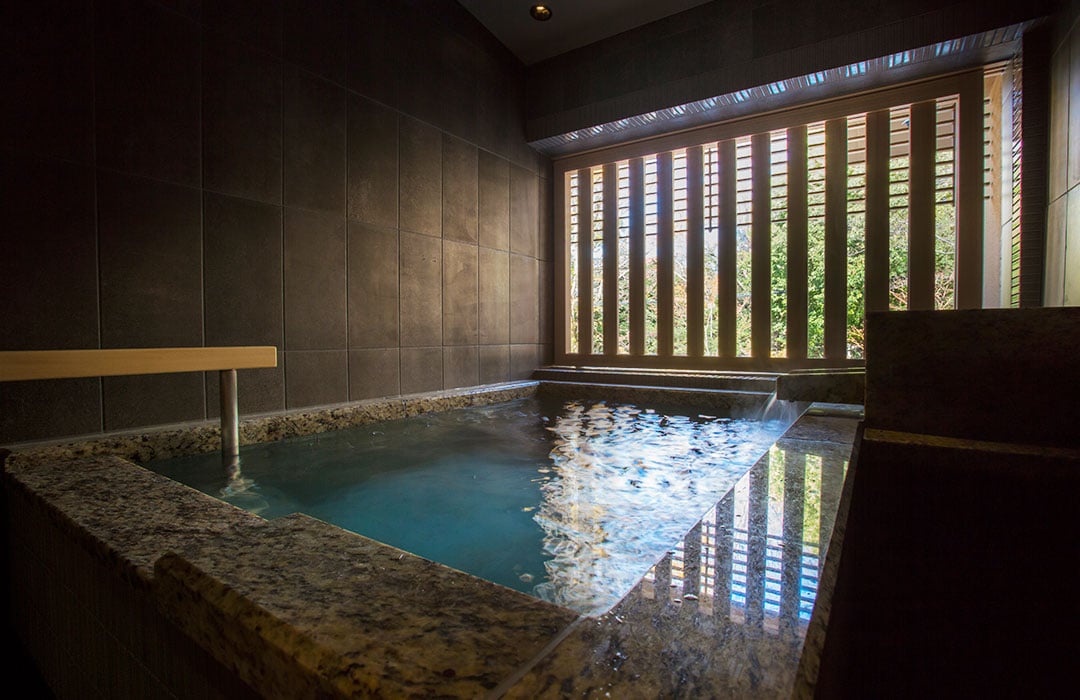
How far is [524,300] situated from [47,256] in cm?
334

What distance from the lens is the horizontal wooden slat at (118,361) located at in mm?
1477

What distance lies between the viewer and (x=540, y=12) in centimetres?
406

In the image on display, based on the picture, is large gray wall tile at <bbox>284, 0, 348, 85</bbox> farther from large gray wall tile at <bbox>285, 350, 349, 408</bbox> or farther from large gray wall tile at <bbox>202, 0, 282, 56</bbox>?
large gray wall tile at <bbox>285, 350, 349, 408</bbox>

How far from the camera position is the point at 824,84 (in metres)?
3.65

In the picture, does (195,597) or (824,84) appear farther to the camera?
(824,84)

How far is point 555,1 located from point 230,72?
2.49 metres

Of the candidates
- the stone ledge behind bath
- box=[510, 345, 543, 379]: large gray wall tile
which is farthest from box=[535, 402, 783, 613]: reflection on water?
box=[510, 345, 543, 379]: large gray wall tile

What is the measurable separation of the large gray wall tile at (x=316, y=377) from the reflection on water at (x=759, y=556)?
101 inches

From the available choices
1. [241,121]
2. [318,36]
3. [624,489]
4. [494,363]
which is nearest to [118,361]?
[241,121]

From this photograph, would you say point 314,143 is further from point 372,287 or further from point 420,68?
point 420,68

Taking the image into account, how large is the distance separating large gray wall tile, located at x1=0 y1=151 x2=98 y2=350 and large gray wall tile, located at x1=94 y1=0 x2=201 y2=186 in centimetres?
20

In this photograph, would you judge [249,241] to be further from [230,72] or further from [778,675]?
[778,675]

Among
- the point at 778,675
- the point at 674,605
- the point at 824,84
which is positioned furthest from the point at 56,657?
the point at 824,84

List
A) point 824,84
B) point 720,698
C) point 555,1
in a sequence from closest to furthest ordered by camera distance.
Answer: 1. point 720,698
2. point 824,84
3. point 555,1
